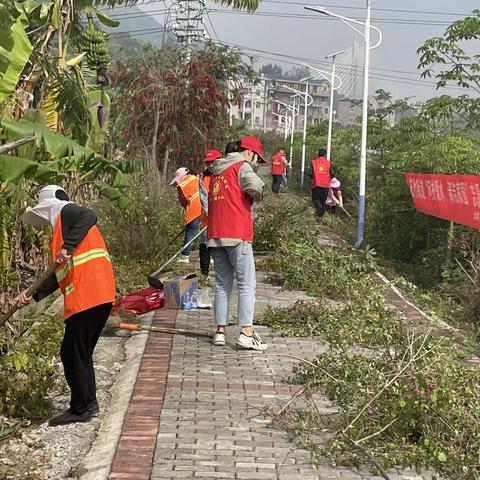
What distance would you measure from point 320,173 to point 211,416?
49.3ft

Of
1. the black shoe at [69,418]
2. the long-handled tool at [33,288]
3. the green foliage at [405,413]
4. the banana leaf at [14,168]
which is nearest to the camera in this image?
the green foliage at [405,413]

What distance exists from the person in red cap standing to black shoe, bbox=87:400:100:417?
190 centimetres

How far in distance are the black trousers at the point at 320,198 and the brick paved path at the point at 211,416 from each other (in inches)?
496

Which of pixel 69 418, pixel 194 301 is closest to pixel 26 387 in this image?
pixel 69 418

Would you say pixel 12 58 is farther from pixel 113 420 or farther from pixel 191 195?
pixel 191 195

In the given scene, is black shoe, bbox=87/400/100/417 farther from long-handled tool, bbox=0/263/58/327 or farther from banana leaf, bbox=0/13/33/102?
banana leaf, bbox=0/13/33/102

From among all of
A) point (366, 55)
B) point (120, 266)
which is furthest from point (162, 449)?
point (366, 55)

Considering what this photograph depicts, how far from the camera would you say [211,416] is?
5520mm

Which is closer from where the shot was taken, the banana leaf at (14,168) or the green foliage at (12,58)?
the banana leaf at (14,168)

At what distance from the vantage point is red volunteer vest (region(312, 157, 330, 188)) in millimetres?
19984

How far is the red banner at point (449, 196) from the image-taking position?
10734mm

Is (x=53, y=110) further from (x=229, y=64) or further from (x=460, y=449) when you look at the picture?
(x=229, y=64)

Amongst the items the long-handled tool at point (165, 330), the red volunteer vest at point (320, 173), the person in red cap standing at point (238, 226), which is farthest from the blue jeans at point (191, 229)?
the red volunteer vest at point (320, 173)

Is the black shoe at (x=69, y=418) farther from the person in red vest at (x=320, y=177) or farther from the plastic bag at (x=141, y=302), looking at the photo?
the person in red vest at (x=320, y=177)
